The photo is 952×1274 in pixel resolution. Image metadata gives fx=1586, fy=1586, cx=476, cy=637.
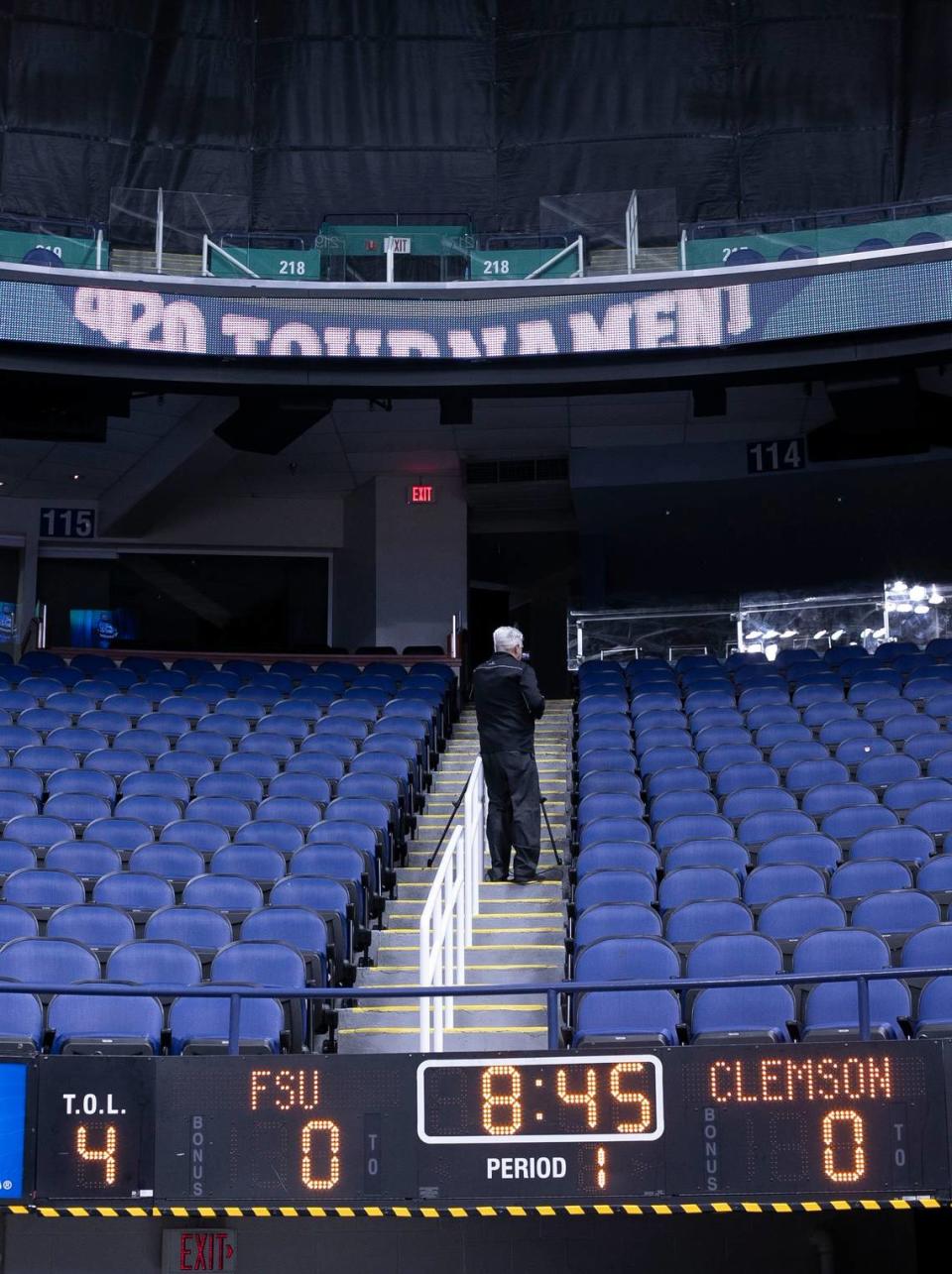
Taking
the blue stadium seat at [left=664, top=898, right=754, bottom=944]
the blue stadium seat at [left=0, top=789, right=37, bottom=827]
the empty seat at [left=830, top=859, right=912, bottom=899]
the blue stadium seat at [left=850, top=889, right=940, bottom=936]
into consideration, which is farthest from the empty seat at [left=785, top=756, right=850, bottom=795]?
the blue stadium seat at [left=0, top=789, right=37, bottom=827]

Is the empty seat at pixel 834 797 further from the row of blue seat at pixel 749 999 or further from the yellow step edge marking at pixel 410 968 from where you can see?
the row of blue seat at pixel 749 999

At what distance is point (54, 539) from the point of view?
1811 cm

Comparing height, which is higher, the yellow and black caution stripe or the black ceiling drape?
the black ceiling drape

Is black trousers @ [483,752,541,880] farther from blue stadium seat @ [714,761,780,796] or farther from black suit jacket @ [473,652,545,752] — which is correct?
blue stadium seat @ [714,761,780,796]

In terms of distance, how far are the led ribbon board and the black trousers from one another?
4640mm

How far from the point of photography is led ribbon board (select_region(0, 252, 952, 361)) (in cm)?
→ 1273

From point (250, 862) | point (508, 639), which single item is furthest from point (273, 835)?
point (508, 639)

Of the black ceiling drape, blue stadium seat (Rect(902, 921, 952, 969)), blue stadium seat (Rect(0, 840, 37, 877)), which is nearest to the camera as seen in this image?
blue stadium seat (Rect(902, 921, 952, 969))

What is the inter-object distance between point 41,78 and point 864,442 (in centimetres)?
922

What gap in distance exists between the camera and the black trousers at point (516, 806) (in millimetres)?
9672

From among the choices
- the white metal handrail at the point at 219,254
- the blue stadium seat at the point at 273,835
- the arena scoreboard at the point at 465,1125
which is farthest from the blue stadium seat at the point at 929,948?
A: the white metal handrail at the point at 219,254

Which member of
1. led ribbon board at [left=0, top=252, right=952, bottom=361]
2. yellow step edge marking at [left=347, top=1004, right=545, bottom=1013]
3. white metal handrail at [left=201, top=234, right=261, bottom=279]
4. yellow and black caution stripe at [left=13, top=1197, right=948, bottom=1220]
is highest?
white metal handrail at [left=201, top=234, right=261, bottom=279]

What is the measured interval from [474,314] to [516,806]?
5.23 meters

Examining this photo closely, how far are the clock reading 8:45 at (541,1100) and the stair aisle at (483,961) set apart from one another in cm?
136
